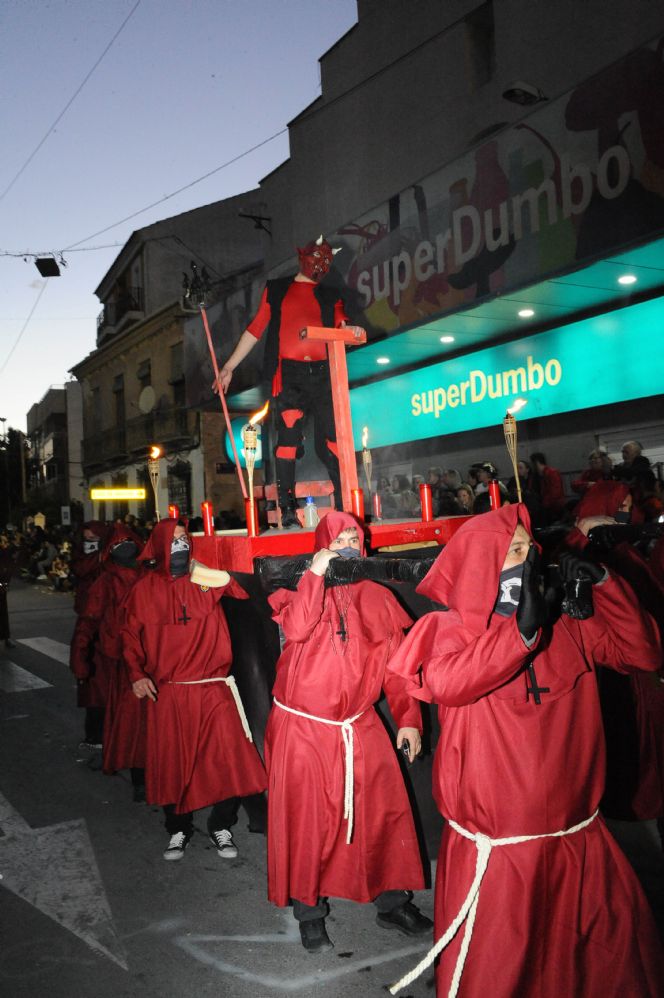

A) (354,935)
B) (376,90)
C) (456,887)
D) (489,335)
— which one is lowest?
(354,935)

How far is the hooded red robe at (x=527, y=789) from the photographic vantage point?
8.56ft

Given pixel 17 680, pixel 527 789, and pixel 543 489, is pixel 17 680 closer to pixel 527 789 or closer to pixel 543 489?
pixel 543 489

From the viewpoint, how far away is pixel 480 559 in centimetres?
266

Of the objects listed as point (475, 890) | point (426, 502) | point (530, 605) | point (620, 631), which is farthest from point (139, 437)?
point (530, 605)

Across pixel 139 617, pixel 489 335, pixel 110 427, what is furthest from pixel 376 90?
pixel 110 427

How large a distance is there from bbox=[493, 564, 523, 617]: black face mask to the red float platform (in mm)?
2161

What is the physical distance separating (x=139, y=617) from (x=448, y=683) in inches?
123

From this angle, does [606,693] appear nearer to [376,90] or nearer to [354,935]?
[354,935]

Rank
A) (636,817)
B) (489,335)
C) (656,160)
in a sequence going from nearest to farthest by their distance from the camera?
(636,817)
(656,160)
(489,335)

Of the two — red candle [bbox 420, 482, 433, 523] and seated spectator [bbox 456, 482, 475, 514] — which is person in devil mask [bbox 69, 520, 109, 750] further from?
seated spectator [bbox 456, 482, 475, 514]

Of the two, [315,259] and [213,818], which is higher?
[315,259]

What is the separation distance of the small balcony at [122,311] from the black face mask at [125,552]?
92.0ft

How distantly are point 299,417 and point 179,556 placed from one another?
1717 mm

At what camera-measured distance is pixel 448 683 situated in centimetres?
271
